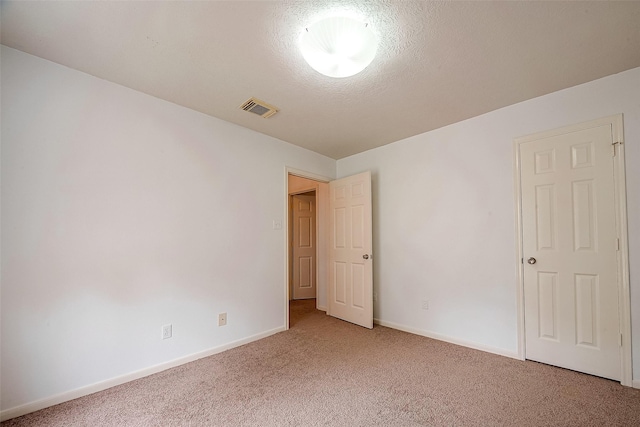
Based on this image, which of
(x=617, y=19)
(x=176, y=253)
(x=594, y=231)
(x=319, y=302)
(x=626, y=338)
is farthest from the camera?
(x=319, y=302)

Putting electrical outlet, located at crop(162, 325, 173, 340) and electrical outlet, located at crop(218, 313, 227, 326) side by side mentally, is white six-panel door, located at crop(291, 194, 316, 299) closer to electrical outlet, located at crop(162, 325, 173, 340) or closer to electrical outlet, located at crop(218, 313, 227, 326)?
electrical outlet, located at crop(218, 313, 227, 326)

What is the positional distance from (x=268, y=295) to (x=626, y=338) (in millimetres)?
3089

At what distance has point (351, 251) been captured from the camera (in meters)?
3.63

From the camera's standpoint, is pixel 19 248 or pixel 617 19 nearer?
pixel 617 19

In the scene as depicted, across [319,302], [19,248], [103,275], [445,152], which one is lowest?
[319,302]

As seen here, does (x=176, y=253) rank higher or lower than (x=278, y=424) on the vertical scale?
higher

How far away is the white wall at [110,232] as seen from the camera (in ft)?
5.69

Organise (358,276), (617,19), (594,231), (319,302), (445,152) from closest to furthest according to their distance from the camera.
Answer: (617,19)
(594,231)
(445,152)
(358,276)
(319,302)

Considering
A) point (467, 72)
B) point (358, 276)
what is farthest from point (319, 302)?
point (467, 72)

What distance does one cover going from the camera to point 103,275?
2.02 metres

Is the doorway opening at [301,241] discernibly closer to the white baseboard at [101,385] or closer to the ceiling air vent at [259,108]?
the ceiling air vent at [259,108]

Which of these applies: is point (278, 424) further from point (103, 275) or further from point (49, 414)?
point (103, 275)

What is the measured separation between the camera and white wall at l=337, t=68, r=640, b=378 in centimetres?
211

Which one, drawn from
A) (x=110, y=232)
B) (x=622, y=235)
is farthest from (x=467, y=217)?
(x=110, y=232)
